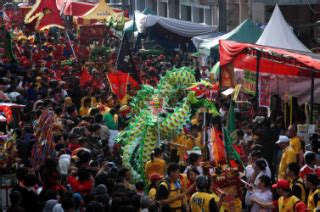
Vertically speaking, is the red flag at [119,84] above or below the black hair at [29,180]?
below

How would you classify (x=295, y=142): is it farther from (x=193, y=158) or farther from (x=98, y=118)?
(x=98, y=118)

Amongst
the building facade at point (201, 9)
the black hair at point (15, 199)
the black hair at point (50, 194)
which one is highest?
the black hair at point (15, 199)

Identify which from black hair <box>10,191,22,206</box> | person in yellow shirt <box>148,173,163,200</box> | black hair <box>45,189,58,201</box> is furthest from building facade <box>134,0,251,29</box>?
black hair <box>10,191,22,206</box>

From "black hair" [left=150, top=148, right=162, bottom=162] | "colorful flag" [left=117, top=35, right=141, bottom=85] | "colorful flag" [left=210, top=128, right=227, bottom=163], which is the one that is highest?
"black hair" [left=150, top=148, right=162, bottom=162]

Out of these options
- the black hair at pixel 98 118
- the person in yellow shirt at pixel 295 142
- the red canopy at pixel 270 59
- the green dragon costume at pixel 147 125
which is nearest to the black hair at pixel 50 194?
the green dragon costume at pixel 147 125

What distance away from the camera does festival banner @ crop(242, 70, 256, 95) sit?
62.2 ft

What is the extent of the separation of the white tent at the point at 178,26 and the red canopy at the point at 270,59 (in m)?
11.3

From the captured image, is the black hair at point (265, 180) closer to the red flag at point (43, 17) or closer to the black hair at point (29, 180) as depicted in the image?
the black hair at point (29, 180)

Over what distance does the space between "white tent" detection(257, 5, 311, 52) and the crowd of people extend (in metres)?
2.73

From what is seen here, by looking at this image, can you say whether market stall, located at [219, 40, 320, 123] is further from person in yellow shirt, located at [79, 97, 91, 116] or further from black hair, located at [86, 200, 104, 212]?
black hair, located at [86, 200, 104, 212]

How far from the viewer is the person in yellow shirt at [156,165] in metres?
13.3

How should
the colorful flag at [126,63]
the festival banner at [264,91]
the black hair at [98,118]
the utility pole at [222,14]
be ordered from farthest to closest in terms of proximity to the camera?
the utility pole at [222,14]
the colorful flag at [126,63]
the festival banner at [264,91]
the black hair at [98,118]

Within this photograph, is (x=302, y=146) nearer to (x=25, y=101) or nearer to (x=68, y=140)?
(x=68, y=140)

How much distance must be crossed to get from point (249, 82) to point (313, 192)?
26.0 feet
